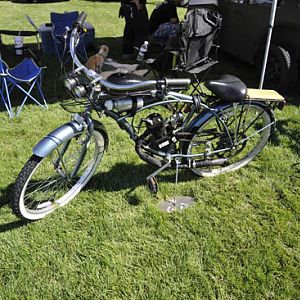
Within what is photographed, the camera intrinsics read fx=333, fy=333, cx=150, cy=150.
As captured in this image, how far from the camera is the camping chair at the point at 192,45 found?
15.1ft

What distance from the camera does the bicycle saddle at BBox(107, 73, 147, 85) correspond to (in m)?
2.22

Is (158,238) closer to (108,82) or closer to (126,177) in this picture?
(126,177)

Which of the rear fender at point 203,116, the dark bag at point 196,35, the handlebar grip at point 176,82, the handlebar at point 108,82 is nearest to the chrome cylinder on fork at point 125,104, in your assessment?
the handlebar at point 108,82

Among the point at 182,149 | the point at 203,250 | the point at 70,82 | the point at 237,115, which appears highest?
the point at 70,82

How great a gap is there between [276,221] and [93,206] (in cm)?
152

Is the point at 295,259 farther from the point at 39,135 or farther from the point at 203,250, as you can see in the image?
the point at 39,135

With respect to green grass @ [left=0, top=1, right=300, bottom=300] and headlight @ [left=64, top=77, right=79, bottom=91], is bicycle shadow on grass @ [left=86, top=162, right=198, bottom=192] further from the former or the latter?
headlight @ [left=64, top=77, right=79, bottom=91]

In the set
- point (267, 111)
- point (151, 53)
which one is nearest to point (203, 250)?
point (267, 111)

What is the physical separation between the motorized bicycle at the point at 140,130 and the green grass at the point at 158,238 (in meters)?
0.21

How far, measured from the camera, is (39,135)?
386cm

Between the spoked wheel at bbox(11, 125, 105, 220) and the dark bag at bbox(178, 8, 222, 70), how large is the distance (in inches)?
98.4

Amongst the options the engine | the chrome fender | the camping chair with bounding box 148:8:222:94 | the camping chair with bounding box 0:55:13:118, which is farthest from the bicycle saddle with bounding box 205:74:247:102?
the camping chair with bounding box 0:55:13:118

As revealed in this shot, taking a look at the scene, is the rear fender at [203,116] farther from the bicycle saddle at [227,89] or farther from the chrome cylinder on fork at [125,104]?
the chrome cylinder on fork at [125,104]

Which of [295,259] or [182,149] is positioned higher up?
[182,149]
